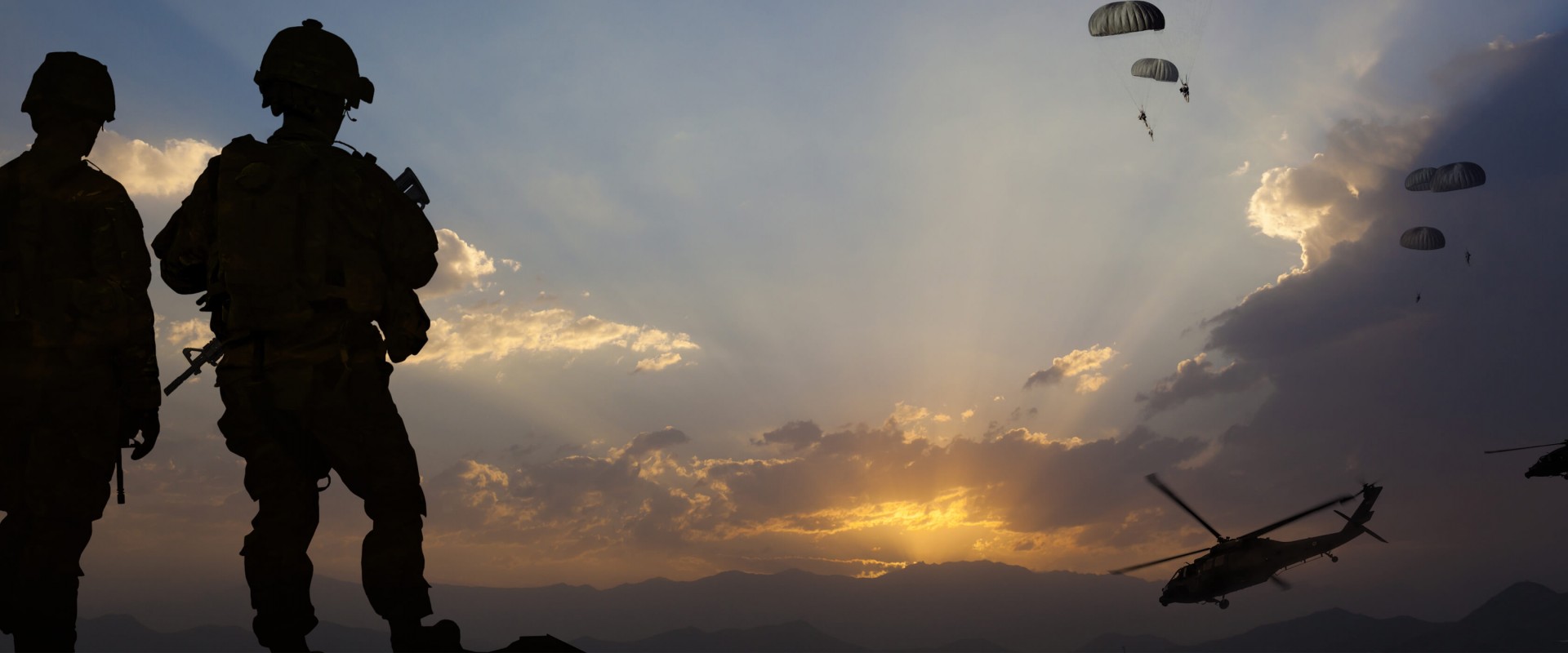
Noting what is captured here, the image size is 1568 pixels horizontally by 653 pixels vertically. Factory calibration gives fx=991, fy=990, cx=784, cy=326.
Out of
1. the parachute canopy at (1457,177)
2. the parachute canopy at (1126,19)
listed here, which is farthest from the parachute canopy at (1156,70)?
the parachute canopy at (1457,177)

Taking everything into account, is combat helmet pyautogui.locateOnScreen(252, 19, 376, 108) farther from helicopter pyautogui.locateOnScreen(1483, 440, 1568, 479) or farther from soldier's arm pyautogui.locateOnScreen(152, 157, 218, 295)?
helicopter pyautogui.locateOnScreen(1483, 440, 1568, 479)

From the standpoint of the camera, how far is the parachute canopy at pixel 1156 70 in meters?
67.6

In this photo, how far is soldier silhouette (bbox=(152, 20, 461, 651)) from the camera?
776cm

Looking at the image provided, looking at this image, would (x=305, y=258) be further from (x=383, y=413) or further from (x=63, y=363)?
(x=63, y=363)

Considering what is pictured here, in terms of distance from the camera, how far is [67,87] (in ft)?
30.3

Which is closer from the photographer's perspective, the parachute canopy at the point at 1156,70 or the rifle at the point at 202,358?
the rifle at the point at 202,358

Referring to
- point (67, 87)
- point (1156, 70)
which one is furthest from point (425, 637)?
point (1156, 70)

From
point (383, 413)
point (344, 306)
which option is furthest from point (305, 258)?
point (383, 413)

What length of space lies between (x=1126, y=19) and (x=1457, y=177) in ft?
117

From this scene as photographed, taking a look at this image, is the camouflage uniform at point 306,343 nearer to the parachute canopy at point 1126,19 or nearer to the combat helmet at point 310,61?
the combat helmet at point 310,61

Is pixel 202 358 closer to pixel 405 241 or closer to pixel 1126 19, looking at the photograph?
pixel 405 241

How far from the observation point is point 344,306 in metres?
7.93

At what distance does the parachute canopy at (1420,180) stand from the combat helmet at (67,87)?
294ft

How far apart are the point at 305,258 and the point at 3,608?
4.41 meters
